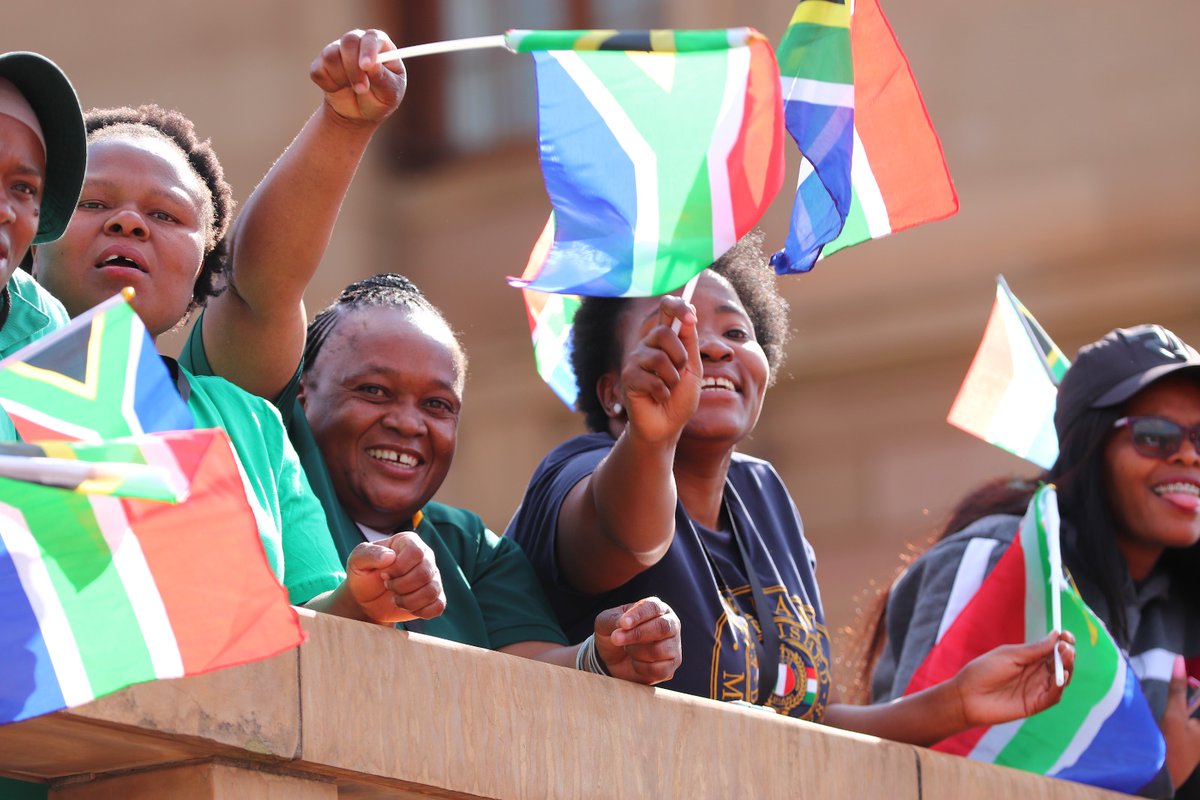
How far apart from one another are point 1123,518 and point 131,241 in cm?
246

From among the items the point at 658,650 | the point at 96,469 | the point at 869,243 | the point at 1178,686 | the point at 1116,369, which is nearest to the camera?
the point at 96,469

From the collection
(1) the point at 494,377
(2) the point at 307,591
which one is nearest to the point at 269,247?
(2) the point at 307,591

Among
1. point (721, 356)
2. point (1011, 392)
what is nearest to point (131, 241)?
point (721, 356)

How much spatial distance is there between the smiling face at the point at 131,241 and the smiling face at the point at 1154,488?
90.4 inches

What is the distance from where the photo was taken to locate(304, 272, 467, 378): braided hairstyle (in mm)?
4430

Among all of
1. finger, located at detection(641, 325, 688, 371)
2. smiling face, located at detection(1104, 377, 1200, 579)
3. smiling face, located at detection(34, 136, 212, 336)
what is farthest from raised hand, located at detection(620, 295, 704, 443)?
smiling face, located at detection(1104, 377, 1200, 579)

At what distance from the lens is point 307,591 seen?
3.65m

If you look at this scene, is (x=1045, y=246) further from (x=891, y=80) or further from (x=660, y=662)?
(x=660, y=662)

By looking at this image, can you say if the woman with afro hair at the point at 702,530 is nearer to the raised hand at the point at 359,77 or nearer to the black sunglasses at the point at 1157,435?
the raised hand at the point at 359,77

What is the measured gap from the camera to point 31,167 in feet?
10.9

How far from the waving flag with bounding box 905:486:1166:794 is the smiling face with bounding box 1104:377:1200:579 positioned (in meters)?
0.48

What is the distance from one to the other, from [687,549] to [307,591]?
915mm

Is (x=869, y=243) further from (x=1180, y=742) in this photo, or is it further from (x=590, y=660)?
(x=590, y=660)

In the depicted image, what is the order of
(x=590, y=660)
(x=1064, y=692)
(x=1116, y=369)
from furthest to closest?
(x=1116, y=369) → (x=1064, y=692) → (x=590, y=660)
